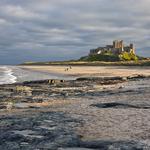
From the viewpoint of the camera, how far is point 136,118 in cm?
1015

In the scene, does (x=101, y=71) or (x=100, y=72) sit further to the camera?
(x=101, y=71)

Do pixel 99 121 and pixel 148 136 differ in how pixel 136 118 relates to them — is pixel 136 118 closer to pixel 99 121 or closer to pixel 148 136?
pixel 99 121

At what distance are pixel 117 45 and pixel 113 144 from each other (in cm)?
12078

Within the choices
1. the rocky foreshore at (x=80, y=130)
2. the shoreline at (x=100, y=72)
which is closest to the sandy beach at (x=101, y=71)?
the shoreline at (x=100, y=72)

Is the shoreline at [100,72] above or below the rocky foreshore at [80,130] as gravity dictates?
below

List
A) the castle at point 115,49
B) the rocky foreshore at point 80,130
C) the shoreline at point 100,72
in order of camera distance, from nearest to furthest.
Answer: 1. the rocky foreshore at point 80,130
2. the shoreline at point 100,72
3. the castle at point 115,49

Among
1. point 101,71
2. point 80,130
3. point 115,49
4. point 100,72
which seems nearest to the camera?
point 80,130

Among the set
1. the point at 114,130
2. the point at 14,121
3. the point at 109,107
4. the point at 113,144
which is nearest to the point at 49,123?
the point at 14,121

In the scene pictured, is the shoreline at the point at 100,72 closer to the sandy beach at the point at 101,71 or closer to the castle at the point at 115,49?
the sandy beach at the point at 101,71

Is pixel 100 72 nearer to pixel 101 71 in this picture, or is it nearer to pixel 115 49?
pixel 101 71

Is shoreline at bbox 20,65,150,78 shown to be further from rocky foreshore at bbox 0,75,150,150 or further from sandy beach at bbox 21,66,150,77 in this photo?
rocky foreshore at bbox 0,75,150,150

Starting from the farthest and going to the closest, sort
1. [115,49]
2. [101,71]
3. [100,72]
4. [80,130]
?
1. [115,49]
2. [101,71]
3. [100,72]
4. [80,130]

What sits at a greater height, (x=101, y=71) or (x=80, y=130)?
(x=80, y=130)

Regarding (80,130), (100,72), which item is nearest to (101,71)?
(100,72)
